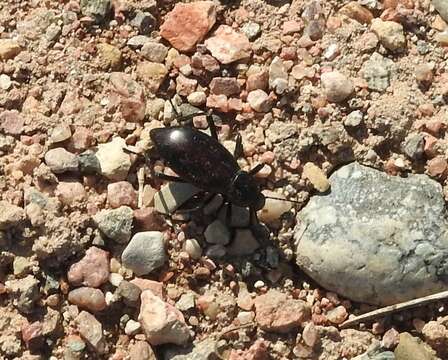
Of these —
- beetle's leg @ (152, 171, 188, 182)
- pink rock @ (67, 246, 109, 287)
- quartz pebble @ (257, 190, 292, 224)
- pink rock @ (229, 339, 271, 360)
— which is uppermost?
beetle's leg @ (152, 171, 188, 182)

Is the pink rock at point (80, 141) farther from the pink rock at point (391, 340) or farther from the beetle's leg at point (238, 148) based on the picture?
the pink rock at point (391, 340)

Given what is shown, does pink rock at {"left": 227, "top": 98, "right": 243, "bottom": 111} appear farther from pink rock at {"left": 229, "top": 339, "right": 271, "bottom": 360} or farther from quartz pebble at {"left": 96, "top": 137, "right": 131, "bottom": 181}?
pink rock at {"left": 229, "top": 339, "right": 271, "bottom": 360}

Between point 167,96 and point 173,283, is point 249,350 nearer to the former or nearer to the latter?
point 173,283

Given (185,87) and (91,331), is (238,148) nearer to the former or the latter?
(185,87)

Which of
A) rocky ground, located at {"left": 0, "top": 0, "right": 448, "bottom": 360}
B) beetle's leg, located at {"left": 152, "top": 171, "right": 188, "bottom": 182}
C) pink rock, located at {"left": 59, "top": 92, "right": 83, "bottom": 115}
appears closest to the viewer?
rocky ground, located at {"left": 0, "top": 0, "right": 448, "bottom": 360}

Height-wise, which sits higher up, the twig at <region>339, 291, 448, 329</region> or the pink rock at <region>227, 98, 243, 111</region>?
the pink rock at <region>227, 98, 243, 111</region>

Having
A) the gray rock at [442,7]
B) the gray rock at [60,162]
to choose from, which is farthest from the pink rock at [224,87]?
the gray rock at [442,7]

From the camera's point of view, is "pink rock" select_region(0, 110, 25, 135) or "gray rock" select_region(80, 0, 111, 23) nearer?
"pink rock" select_region(0, 110, 25, 135)

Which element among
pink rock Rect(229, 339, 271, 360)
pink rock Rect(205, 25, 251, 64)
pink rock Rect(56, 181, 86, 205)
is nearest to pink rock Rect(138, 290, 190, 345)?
pink rock Rect(229, 339, 271, 360)
